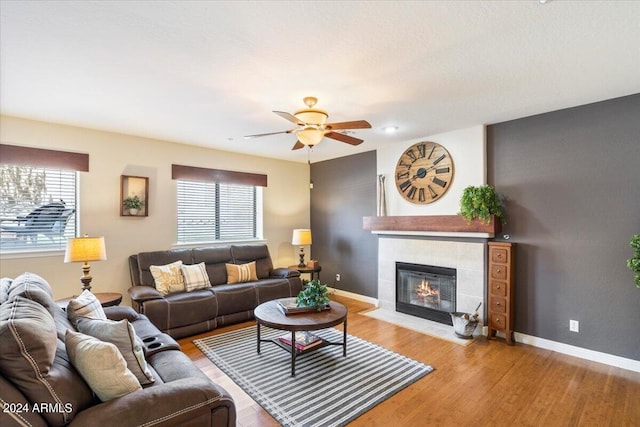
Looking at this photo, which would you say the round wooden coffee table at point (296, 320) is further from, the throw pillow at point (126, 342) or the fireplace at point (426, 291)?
the fireplace at point (426, 291)

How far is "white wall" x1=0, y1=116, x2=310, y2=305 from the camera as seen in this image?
3570 millimetres

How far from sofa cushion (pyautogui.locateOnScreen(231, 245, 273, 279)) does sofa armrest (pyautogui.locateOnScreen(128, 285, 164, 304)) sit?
1303mm

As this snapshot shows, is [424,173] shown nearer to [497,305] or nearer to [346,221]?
[346,221]

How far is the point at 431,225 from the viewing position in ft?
13.7

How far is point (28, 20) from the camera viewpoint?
1.83 metres

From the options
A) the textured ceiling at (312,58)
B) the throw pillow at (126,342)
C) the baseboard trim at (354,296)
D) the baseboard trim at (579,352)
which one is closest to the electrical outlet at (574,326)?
the baseboard trim at (579,352)

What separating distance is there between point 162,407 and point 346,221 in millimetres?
4560

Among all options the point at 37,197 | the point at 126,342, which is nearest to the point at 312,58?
the point at 126,342

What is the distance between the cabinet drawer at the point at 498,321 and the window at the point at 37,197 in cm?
518

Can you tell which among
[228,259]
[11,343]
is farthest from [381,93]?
[228,259]

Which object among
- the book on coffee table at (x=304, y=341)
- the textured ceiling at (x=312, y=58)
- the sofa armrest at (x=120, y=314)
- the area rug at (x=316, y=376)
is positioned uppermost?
the textured ceiling at (x=312, y=58)

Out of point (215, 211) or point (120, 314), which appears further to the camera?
point (215, 211)

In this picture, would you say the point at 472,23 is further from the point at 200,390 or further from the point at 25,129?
the point at 25,129

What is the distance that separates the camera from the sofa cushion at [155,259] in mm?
4043
